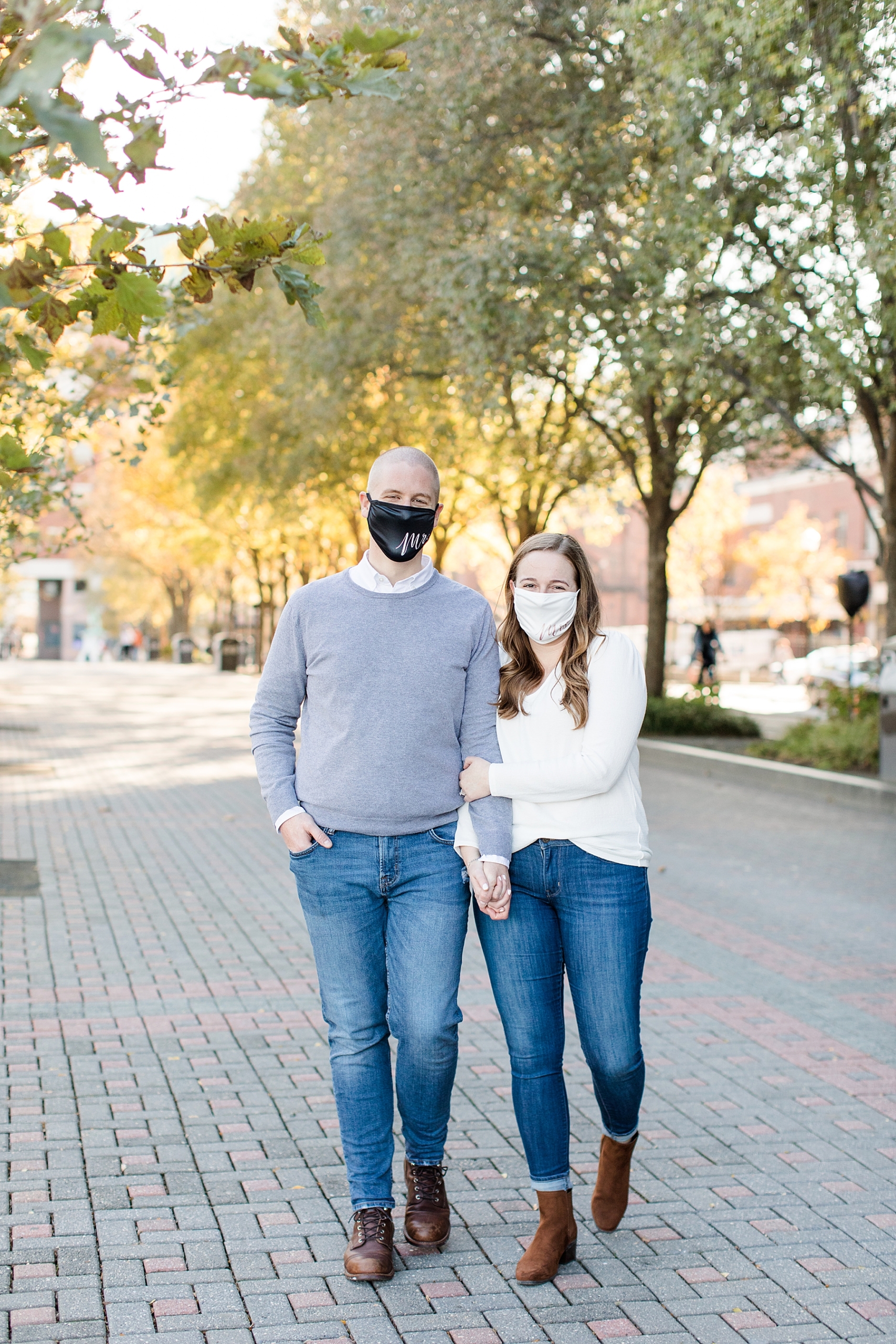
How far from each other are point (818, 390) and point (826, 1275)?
12.3 metres

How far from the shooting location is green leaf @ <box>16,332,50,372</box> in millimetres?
2660

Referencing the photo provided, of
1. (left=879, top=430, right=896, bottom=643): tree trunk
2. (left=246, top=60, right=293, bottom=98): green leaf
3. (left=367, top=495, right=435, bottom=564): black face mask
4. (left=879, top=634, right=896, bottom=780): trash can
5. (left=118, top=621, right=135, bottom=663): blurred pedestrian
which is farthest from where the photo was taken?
(left=118, top=621, right=135, bottom=663): blurred pedestrian

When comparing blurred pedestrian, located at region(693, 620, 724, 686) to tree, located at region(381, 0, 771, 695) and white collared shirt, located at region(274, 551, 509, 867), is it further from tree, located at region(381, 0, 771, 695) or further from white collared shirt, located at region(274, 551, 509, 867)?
white collared shirt, located at region(274, 551, 509, 867)

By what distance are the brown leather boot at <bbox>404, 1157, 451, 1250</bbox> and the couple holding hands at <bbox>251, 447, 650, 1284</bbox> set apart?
0.13 meters

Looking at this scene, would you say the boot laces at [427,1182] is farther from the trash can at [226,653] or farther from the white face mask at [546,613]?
the trash can at [226,653]

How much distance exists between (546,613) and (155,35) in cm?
159

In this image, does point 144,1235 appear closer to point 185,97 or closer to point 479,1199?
point 479,1199

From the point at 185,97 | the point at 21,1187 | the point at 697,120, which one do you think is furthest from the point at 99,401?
the point at 185,97

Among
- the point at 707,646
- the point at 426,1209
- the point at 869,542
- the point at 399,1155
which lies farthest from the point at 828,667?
the point at 426,1209

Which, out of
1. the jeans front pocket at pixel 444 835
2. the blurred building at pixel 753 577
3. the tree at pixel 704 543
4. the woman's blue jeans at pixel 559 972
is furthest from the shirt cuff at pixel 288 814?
the tree at pixel 704 543

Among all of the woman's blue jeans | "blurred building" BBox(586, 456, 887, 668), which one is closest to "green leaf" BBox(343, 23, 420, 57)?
the woman's blue jeans

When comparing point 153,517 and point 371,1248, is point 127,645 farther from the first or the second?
point 371,1248

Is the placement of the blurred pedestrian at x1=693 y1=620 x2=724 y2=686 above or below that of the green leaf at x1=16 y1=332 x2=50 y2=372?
below

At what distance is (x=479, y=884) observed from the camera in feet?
10.8
